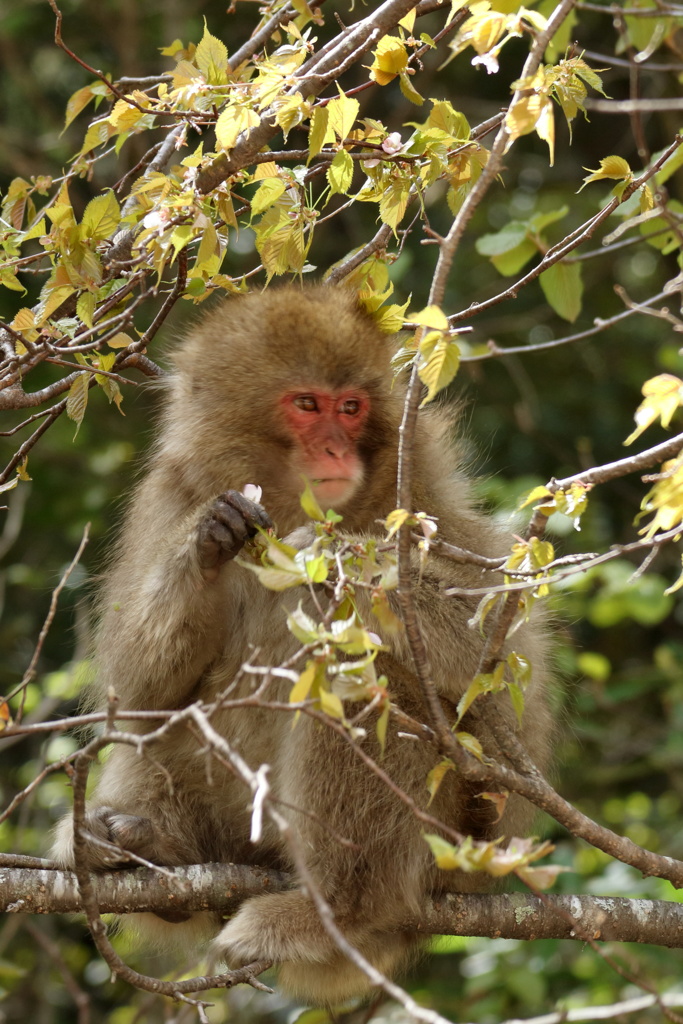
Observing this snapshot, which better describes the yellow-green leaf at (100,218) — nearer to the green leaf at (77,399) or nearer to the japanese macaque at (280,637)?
the green leaf at (77,399)

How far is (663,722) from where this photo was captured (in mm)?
8219

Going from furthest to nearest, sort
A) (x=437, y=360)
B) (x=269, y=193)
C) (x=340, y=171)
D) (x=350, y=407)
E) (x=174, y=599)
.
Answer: (x=350, y=407) → (x=174, y=599) → (x=269, y=193) → (x=340, y=171) → (x=437, y=360)

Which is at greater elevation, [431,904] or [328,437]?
[328,437]

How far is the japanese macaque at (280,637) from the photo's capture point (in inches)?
146

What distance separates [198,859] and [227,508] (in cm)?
139

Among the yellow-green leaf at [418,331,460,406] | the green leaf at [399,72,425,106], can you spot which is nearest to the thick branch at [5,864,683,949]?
the yellow-green leaf at [418,331,460,406]

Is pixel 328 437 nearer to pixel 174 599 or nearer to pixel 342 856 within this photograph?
pixel 174 599

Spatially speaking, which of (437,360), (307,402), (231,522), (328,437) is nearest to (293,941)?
(231,522)

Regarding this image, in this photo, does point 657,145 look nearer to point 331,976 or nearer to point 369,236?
point 369,236

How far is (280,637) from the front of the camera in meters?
4.04

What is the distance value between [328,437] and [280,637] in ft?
2.29

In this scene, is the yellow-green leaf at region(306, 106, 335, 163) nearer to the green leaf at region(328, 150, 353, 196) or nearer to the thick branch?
the green leaf at region(328, 150, 353, 196)

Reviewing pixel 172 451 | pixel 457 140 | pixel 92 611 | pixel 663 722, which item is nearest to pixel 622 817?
pixel 663 722

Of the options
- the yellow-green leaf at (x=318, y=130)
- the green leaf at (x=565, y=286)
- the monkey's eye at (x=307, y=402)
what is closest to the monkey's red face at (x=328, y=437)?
the monkey's eye at (x=307, y=402)
